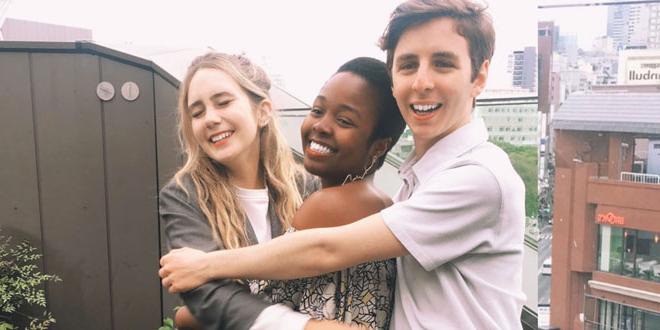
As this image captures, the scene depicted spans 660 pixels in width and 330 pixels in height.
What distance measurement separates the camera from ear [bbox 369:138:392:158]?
914 millimetres

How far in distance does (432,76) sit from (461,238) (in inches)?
10.4

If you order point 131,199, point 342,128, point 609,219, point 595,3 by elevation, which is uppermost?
point 595,3

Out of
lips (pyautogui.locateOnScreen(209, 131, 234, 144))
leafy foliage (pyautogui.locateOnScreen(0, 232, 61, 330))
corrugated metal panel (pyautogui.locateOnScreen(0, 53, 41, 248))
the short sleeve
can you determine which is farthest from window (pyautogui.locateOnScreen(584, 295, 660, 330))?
corrugated metal panel (pyautogui.locateOnScreen(0, 53, 41, 248))

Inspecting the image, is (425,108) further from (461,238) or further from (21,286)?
(21,286)

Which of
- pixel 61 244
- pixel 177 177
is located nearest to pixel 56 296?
pixel 61 244

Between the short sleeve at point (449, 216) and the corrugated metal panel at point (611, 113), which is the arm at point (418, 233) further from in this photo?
the corrugated metal panel at point (611, 113)

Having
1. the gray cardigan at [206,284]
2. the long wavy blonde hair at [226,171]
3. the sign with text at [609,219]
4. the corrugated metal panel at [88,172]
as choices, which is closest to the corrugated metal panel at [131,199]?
the corrugated metal panel at [88,172]

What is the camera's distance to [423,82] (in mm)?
837

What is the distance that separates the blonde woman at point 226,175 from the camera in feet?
3.31

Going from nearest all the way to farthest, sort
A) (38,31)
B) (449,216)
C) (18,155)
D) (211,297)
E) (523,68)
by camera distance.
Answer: (449,216) < (211,297) < (523,68) < (18,155) < (38,31)

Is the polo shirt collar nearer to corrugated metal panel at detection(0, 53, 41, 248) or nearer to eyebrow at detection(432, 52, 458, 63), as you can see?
eyebrow at detection(432, 52, 458, 63)

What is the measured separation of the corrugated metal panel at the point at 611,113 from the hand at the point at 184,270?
0.88 m

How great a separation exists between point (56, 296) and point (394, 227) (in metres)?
2.09

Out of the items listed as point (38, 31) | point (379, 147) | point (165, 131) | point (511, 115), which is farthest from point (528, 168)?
point (38, 31)
